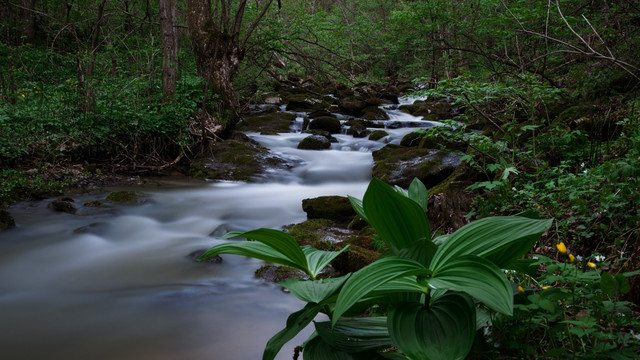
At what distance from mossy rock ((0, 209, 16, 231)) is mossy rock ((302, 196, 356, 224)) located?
3.81 m

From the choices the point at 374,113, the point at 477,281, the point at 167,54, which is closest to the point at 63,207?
the point at 167,54

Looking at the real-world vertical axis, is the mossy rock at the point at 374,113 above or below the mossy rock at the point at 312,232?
above

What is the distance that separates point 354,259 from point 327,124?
31.6 ft

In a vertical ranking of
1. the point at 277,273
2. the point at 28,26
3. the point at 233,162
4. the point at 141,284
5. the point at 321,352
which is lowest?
the point at 141,284

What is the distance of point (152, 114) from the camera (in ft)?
28.1

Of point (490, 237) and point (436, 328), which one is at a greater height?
point (490, 237)

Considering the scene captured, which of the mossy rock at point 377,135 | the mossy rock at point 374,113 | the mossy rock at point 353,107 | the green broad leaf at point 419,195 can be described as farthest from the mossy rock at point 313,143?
the green broad leaf at point 419,195

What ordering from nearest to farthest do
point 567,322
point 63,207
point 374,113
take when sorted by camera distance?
point 567,322
point 63,207
point 374,113

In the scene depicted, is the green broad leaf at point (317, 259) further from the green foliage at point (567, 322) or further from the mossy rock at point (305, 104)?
the mossy rock at point (305, 104)

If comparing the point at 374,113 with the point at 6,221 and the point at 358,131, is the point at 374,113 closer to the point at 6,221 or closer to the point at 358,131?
the point at 358,131

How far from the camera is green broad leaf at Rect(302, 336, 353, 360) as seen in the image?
53.9 inches

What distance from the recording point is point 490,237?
1.31 m

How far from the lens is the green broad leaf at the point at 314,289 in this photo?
4.41 feet

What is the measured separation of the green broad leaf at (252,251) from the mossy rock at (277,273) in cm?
233
